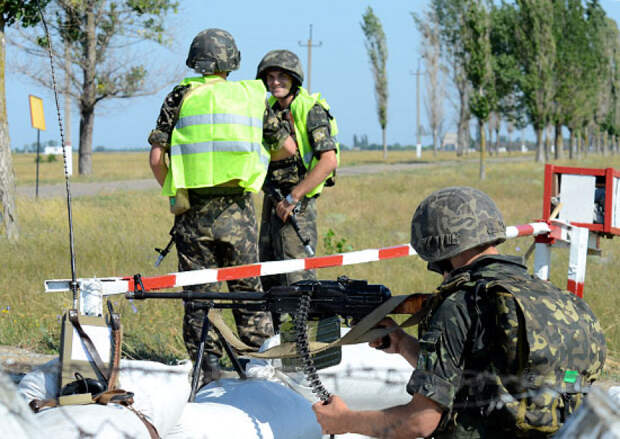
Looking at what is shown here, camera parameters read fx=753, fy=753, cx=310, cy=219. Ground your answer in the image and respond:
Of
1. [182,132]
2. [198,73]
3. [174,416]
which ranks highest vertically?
[198,73]

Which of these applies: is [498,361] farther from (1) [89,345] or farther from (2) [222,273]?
(2) [222,273]

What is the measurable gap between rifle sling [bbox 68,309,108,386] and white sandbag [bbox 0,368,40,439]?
0.70m

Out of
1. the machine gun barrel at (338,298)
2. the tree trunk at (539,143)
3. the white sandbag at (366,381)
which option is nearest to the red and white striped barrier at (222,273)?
the white sandbag at (366,381)

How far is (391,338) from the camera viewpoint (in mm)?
2541

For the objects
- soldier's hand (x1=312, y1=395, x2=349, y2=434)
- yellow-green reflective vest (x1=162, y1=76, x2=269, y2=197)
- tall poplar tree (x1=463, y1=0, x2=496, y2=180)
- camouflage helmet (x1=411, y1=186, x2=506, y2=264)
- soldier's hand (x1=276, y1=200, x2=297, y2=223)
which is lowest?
soldier's hand (x1=312, y1=395, x2=349, y2=434)

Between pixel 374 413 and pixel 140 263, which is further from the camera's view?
pixel 140 263

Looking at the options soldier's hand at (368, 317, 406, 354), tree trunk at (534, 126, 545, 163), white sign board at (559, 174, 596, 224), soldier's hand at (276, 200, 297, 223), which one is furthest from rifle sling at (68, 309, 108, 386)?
tree trunk at (534, 126, 545, 163)

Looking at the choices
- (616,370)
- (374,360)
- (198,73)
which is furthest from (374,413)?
(616,370)

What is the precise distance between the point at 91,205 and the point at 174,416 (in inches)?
510

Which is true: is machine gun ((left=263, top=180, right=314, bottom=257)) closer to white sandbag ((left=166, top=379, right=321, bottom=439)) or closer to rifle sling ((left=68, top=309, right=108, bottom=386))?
white sandbag ((left=166, top=379, right=321, bottom=439))

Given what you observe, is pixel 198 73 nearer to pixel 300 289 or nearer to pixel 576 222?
pixel 300 289

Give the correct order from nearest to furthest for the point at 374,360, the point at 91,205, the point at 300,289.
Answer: the point at 300,289 → the point at 374,360 → the point at 91,205

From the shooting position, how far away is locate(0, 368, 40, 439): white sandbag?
1380mm

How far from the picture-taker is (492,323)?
79.4 inches
